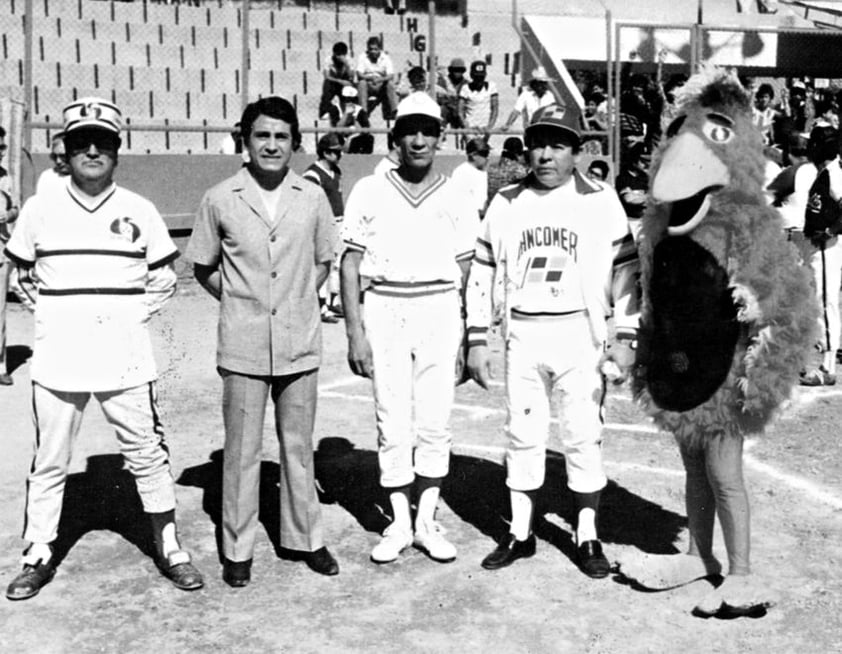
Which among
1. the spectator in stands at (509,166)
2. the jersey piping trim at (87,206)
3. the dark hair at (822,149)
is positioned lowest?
the jersey piping trim at (87,206)

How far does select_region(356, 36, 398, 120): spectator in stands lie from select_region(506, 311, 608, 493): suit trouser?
13236mm

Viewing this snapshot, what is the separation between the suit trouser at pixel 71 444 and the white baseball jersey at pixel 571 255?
1.71 meters

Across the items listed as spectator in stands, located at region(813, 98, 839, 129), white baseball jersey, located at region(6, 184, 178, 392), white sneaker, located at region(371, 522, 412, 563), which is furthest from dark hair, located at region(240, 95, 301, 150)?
spectator in stands, located at region(813, 98, 839, 129)

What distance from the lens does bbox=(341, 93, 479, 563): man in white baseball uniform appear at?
5434 millimetres

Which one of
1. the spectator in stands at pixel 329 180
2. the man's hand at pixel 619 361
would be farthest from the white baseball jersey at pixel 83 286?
the spectator in stands at pixel 329 180

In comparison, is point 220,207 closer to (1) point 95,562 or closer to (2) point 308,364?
(2) point 308,364

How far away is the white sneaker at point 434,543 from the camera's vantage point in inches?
214

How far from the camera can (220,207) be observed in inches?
200

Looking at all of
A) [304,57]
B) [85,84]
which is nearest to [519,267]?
[85,84]

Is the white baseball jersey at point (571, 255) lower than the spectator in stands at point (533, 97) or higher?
lower

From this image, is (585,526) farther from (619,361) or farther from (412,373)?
(412,373)

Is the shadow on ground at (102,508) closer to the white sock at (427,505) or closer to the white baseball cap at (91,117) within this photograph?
the white sock at (427,505)

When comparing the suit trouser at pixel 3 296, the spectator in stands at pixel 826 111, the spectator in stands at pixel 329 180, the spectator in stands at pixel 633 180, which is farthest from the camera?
the spectator in stands at pixel 826 111

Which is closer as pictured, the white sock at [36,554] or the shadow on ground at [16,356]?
the white sock at [36,554]
